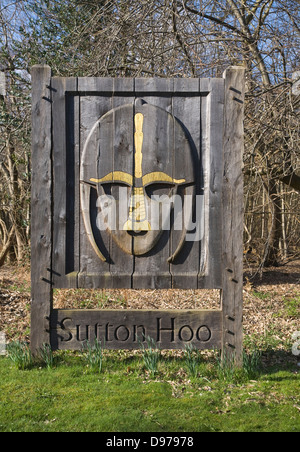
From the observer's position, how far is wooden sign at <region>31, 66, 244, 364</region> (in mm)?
3736

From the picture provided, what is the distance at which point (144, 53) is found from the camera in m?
6.25

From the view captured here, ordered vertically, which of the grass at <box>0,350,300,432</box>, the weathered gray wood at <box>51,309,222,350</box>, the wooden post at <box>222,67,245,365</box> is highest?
the wooden post at <box>222,67,245,365</box>

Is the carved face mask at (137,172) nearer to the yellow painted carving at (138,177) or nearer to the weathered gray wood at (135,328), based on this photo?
the yellow painted carving at (138,177)

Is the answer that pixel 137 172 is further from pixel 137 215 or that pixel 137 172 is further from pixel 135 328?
pixel 135 328

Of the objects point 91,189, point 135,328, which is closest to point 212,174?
point 91,189

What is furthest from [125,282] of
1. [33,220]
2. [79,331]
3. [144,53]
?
[144,53]

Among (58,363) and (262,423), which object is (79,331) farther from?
(262,423)

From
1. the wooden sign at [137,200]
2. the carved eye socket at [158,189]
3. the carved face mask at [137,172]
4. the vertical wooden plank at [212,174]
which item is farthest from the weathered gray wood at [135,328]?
the carved eye socket at [158,189]

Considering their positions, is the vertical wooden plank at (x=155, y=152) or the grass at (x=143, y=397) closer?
the grass at (x=143, y=397)

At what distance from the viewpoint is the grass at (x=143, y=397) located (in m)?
2.97

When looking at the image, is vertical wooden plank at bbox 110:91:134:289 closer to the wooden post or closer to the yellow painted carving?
the yellow painted carving

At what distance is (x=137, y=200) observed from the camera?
3.73 m

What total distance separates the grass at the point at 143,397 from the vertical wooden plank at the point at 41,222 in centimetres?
42

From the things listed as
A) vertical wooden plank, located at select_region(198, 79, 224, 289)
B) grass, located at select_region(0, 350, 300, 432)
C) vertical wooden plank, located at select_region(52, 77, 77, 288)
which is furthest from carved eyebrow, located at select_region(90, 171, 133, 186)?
grass, located at select_region(0, 350, 300, 432)
